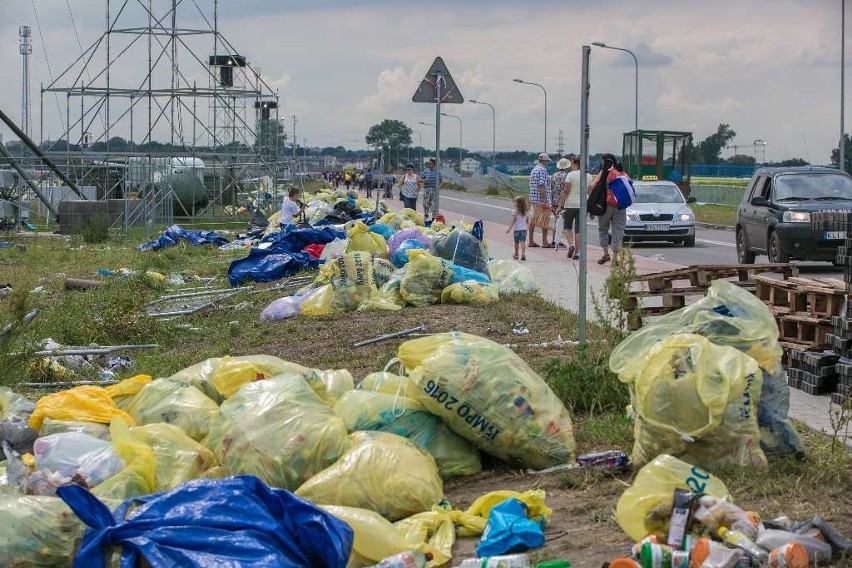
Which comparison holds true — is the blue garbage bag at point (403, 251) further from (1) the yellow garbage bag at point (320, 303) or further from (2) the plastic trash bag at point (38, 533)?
(2) the plastic trash bag at point (38, 533)

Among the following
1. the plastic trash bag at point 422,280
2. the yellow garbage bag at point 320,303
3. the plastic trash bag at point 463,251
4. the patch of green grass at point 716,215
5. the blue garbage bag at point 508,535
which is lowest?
the blue garbage bag at point 508,535

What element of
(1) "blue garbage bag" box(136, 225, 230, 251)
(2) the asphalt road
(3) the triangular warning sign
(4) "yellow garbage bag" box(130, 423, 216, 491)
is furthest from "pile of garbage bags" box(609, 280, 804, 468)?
(1) "blue garbage bag" box(136, 225, 230, 251)

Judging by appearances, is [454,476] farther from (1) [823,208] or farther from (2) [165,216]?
(2) [165,216]

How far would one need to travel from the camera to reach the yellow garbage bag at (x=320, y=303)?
12344mm

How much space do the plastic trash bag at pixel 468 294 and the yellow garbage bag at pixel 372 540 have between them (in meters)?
7.71

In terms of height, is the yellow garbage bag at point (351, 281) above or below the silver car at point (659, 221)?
below

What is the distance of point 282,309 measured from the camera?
41.2 ft

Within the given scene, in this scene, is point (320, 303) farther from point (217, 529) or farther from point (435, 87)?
point (217, 529)

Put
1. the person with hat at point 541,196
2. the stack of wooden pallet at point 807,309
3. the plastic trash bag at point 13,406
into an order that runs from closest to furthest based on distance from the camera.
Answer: the plastic trash bag at point 13,406
the stack of wooden pallet at point 807,309
the person with hat at point 541,196

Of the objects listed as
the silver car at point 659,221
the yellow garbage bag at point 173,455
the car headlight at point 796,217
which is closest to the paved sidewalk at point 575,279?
the silver car at point 659,221

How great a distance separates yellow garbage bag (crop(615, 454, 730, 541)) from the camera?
4660 mm

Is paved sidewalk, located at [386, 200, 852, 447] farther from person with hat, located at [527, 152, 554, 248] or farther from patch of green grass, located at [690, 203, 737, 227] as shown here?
patch of green grass, located at [690, 203, 737, 227]

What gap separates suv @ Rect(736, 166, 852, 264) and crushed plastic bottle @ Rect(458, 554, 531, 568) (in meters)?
14.2

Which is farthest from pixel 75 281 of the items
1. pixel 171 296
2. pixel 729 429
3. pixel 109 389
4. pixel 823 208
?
pixel 729 429
